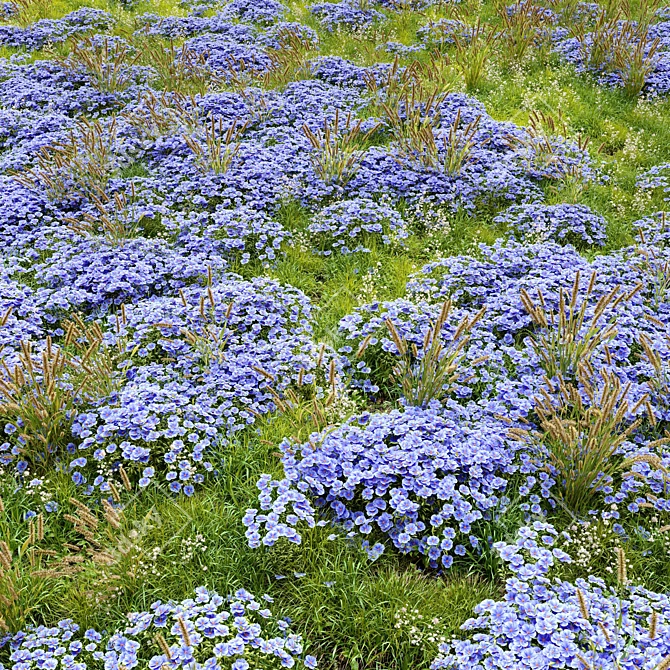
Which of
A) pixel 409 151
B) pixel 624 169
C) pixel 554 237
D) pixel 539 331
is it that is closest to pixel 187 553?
pixel 539 331

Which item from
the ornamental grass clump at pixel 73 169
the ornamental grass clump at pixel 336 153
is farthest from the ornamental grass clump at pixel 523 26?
the ornamental grass clump at pixel 73 169

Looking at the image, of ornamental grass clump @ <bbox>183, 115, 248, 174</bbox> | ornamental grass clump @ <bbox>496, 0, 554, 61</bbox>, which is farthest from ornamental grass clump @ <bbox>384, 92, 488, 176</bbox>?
ornamental grass clump @ <bbox>496, 0, 554, 61</bbox>

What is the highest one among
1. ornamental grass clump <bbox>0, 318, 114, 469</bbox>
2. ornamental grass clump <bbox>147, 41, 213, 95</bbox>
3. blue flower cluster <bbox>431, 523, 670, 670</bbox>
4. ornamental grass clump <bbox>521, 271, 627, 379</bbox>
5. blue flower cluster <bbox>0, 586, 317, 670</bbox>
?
ornamental grass clump <bbox>147, 41, 213, 95</bbox>

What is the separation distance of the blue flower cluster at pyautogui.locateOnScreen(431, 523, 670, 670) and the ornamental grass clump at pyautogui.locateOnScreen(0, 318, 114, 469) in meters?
2.92

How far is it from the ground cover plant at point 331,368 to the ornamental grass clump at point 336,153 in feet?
0.12

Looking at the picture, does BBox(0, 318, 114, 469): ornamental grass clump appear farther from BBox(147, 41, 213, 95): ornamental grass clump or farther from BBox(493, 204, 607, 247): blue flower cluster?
BBox(147, 41, 213, 95): ornamental grass clump

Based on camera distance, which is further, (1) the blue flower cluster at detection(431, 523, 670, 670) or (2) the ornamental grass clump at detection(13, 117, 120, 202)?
(2) the ornamental grass clump at detection(13, 117, 120, 202)

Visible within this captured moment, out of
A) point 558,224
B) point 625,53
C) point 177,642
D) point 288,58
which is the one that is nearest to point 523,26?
point 625,53

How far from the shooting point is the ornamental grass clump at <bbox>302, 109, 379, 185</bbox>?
7.27 metres

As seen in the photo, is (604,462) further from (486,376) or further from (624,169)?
(624,169)

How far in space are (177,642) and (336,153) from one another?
5.51m

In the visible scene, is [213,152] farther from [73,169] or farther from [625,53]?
[625,53]

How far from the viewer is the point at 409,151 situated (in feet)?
25.4

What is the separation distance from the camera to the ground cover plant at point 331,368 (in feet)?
11.7
